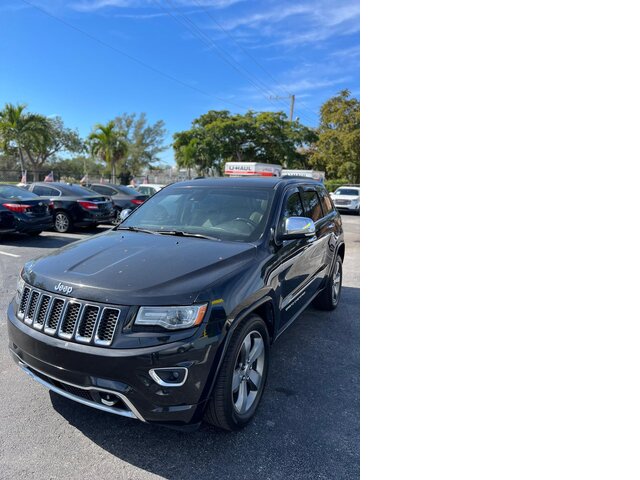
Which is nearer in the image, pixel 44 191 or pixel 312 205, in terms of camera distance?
pixel 312 205

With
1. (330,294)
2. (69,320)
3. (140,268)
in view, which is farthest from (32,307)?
(330,294)

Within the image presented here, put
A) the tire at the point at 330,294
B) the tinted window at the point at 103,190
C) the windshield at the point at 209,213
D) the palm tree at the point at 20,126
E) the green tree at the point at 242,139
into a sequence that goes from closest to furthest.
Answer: the windshield at the point at 209,213, the tire at the point at 330,294, the tinted window at the point at 103,190, the palm tree at the point at 20,126, the green tree at the point at 242,139

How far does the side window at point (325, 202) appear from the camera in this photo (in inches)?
196

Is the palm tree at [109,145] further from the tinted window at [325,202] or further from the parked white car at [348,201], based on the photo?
the tinted window at [325,202]

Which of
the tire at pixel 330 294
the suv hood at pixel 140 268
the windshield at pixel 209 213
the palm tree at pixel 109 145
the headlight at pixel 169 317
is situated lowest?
the tire at pixel 330 294

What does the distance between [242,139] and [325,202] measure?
118 feet

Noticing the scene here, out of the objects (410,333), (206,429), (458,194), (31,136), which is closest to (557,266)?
(458,194)

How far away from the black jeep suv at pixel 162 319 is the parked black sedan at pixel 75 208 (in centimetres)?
920

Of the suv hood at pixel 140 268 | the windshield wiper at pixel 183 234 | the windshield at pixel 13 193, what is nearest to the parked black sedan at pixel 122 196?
the windshield at pixel 13 193

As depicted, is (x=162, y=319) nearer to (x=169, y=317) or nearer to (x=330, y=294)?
(x=169, y=317)

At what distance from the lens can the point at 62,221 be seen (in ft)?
35.6

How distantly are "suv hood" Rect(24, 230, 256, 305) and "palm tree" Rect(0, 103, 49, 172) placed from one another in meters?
35.5

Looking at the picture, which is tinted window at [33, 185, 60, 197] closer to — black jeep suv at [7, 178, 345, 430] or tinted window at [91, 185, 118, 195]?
tinted window at [91, 185, 118, 195]

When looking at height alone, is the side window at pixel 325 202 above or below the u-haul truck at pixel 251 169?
below
